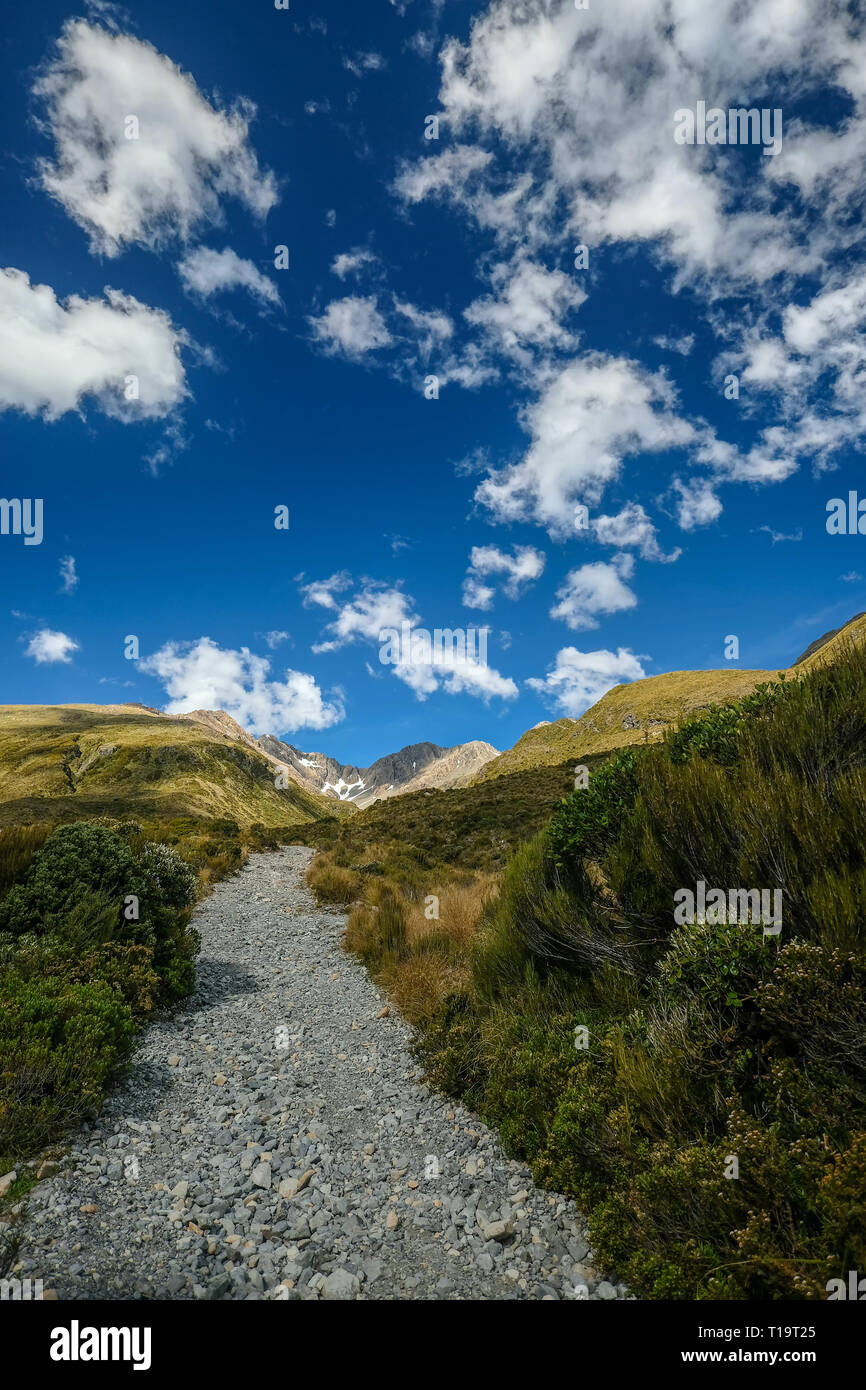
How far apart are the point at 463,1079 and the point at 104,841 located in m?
7.25

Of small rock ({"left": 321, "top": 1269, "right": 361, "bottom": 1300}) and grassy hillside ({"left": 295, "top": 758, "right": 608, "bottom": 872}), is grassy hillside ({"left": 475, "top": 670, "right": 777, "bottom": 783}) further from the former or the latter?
small rock ({"left": 321, "top": 1269, "right": 361, "bottom": 1300})

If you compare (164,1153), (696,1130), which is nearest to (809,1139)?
(696,1130)

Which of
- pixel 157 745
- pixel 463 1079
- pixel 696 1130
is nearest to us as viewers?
pixel 696 1130

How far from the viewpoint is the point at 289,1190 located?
200 inches

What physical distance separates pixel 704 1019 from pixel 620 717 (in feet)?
332

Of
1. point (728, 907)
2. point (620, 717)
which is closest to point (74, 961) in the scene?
point (728, 907)

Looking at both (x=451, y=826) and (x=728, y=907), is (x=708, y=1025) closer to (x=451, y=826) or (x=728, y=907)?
(x=728, y=907)

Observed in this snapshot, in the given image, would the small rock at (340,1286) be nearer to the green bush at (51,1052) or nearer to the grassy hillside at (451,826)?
the green bush at (51,1052)

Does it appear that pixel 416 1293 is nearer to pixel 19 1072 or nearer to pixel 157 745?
pixel 19 1072

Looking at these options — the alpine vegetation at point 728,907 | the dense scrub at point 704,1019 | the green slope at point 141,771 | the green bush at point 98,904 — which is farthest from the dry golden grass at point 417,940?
the green slope at point 141,771

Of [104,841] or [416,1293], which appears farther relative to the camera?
[104,841]

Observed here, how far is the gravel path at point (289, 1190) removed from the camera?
4023mm

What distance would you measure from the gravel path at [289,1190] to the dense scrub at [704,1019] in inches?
18.0
